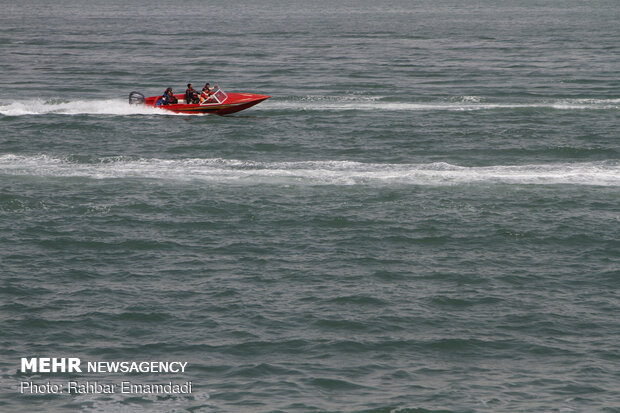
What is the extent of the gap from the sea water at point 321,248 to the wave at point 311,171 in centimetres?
20

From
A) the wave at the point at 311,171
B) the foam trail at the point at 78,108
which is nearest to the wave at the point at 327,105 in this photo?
the foam trail at the point at 78,108

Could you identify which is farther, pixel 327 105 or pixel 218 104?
pixel 327 105

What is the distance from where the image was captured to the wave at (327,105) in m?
62.4

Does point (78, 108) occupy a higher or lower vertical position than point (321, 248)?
higher

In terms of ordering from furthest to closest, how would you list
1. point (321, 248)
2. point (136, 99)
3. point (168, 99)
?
point (136, 99)
point (168, 99)
point (321, 248)

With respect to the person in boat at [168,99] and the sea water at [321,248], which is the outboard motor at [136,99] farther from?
the person in boat at [168,99]

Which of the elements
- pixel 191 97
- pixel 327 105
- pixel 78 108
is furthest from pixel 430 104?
pixel 78 108

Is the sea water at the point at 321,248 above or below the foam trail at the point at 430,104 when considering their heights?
below

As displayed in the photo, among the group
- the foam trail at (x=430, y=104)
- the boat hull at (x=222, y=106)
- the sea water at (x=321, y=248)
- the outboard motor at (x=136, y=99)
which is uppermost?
the outboard motor at (x=136, y=99)

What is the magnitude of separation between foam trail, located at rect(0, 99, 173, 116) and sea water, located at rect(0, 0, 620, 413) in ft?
0.91

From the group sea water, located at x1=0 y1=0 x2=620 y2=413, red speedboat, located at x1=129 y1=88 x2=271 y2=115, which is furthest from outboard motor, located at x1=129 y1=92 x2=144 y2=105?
red speedboat, located at x1=129 y1=88 x2=271 y2=115

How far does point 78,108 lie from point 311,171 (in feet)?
82.4

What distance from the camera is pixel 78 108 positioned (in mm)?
63688

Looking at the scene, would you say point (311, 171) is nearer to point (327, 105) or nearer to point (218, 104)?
point (218, 104)
